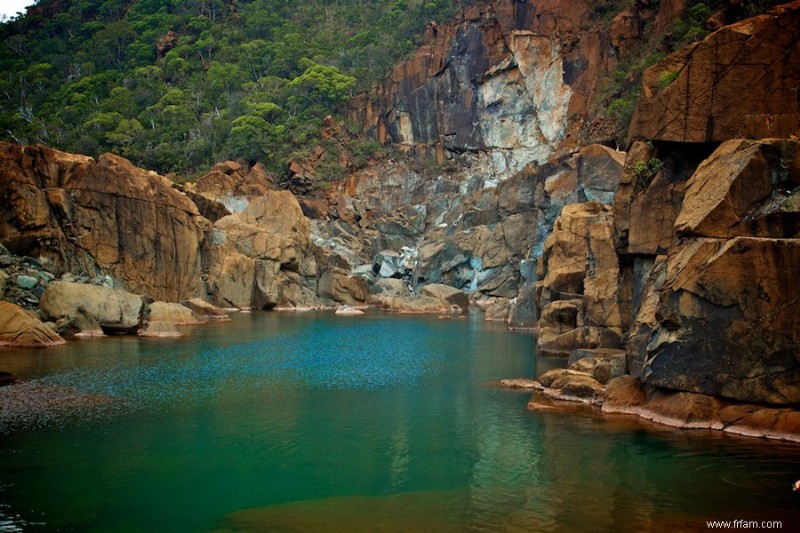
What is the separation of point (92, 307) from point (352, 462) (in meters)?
27.6

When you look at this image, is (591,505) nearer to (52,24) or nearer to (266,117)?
(266,117)

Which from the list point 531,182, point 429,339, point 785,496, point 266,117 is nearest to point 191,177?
point 266,117

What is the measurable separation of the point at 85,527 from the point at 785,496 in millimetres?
15111

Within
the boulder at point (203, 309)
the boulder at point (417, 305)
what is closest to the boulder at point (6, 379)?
the boulder at point (203, 309)

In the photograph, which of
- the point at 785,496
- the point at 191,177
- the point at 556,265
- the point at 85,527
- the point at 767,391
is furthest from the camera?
the point at 191,177

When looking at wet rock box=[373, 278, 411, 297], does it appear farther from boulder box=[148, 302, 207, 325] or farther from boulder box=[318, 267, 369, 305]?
boulder box=[148, 302, 207, 325]

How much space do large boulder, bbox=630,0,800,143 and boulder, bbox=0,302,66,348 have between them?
30.4 metres

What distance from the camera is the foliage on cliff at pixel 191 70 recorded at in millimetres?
97750

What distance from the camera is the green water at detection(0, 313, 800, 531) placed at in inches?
580

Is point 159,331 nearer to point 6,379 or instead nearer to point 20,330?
point 20,330

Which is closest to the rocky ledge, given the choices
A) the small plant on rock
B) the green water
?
the green water

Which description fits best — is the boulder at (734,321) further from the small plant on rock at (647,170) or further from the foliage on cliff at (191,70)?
the foliage on cliff at (191,70)

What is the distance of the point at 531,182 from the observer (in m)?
73.4

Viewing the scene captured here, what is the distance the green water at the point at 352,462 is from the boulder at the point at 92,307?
384 inches
